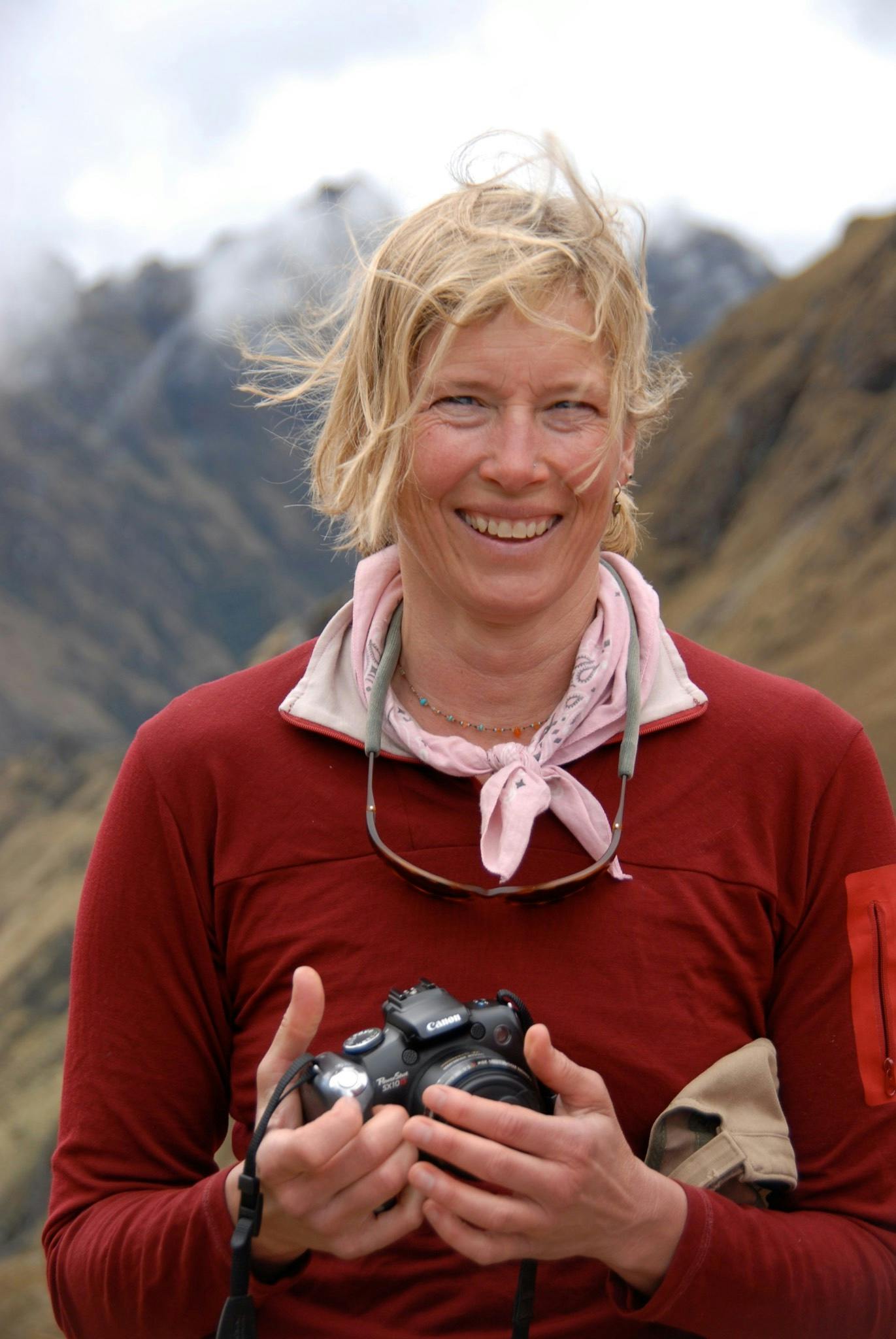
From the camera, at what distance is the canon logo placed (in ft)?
6.64

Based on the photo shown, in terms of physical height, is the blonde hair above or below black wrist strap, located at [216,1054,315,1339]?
above

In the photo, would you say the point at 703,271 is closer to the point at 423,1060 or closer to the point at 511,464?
the point at 511,464

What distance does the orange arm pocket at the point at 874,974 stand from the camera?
2.29 meters

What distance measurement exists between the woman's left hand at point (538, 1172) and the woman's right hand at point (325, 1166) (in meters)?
0.04

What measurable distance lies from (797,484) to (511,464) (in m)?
24.0

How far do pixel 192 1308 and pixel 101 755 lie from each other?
109 ft

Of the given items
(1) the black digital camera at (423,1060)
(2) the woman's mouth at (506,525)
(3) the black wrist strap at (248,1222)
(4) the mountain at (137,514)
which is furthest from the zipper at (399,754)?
(4) the mountain at (137,514)

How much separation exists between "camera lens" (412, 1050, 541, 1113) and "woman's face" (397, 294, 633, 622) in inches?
28.8

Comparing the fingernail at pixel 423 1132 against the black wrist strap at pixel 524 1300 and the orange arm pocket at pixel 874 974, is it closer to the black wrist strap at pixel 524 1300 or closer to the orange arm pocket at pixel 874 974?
the black wrist strap at pixel 524 1300

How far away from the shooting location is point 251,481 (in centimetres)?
8150

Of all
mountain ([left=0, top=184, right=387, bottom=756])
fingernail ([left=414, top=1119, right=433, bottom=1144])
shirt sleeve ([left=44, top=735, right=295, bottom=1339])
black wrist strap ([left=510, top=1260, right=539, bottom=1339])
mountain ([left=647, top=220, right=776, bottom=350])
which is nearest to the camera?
fingernail ([left=414, top=1119, right=433, bottom=1144])

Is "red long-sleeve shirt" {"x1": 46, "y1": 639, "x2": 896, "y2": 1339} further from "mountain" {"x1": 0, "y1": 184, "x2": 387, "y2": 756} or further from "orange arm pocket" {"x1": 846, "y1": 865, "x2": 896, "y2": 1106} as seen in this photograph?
"mountain" {"x1": 0, "y1": 184, "x2": 387, "y2": 756}

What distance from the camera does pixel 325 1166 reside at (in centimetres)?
186

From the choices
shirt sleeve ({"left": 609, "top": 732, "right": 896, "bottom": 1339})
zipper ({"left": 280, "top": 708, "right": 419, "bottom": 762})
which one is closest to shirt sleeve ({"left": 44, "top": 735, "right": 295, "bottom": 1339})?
zipper ({"left": 280, "top": 708, "right": 419, "bottom": 762})
